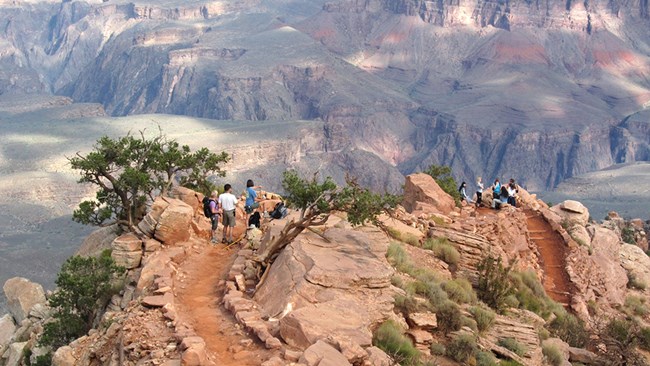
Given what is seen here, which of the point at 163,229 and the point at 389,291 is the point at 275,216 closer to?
the point at 163,229

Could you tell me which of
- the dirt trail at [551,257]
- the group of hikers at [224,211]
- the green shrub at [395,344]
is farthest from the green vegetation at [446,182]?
the green shrub at [395,344]

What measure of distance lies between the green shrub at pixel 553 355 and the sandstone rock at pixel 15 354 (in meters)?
16.5

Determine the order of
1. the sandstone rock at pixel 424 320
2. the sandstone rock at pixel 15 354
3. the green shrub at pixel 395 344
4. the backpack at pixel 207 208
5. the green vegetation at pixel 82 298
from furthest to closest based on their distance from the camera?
the backpack at pixel 207 208, the sandstone rock at pixel 15 354, the green vegetation at pixel 82 298, the sandstone rock at pixel 424 320, the green shrub at pixel 395 344

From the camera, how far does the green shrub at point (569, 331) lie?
24375mm

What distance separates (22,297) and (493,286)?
1915 centimetres

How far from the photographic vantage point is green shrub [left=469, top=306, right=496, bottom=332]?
1972 centimetres

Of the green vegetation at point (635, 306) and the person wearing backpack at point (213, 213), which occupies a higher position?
the person wearing backpack at point (213, 213)

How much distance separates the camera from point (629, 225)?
65250 mm

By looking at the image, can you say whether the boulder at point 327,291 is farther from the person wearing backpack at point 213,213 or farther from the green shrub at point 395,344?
the person wearing backpack at point 213,213

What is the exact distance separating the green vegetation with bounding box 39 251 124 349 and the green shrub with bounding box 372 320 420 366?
9443 mm

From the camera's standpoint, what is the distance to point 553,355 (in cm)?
2028

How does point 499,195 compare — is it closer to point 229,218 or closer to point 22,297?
point 229,218

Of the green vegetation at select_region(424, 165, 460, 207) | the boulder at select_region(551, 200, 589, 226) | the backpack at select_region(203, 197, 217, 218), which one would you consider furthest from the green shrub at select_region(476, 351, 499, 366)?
the boulder at select_region(551, 200, 589, 226)

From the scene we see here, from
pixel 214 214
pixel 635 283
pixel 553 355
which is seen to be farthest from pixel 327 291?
pixel 635 283
